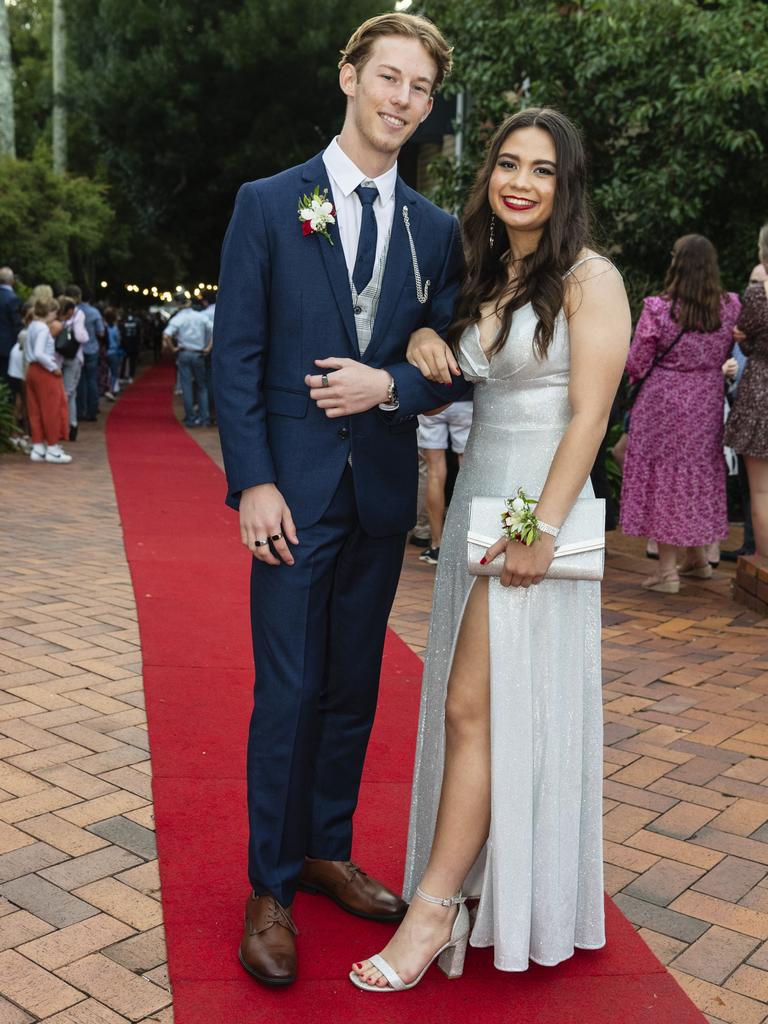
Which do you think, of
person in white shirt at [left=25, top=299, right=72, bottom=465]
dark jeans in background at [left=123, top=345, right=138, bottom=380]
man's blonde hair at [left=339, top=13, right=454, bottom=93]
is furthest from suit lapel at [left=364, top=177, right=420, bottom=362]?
dark jeans in background at [left=123, top=345, right=138, bottom=380]

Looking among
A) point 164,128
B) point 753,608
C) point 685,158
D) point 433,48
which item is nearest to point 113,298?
point 164,128

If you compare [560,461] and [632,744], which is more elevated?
[560,461]

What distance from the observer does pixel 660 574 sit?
6.88 meters

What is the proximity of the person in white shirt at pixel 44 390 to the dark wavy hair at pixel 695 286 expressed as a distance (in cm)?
731

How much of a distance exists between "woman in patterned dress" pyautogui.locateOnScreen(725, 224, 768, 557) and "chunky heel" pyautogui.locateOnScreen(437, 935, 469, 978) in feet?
14.9

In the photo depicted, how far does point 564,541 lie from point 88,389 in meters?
15.7

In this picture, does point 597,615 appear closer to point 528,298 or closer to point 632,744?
point 528,298

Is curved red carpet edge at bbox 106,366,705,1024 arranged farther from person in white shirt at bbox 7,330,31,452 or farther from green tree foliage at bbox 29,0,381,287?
green tree foliage at bbox 29,0,381,287

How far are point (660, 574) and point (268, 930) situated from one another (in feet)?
15.3

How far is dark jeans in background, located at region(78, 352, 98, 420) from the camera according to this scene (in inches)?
655

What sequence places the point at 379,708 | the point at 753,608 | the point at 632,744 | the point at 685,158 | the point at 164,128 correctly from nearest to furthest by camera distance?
the point at 632,744, the point at 379,708, the point at 753,608, the point at 685,158, the point at 164,128

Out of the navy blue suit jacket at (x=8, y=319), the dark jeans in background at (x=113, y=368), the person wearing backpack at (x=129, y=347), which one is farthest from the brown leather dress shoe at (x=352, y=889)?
the person wearing backpack at (x=129, y=347)

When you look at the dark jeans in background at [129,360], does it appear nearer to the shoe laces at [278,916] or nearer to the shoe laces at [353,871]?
the shoe laces at [353,871]

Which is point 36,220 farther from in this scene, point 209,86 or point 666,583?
point 666,583
